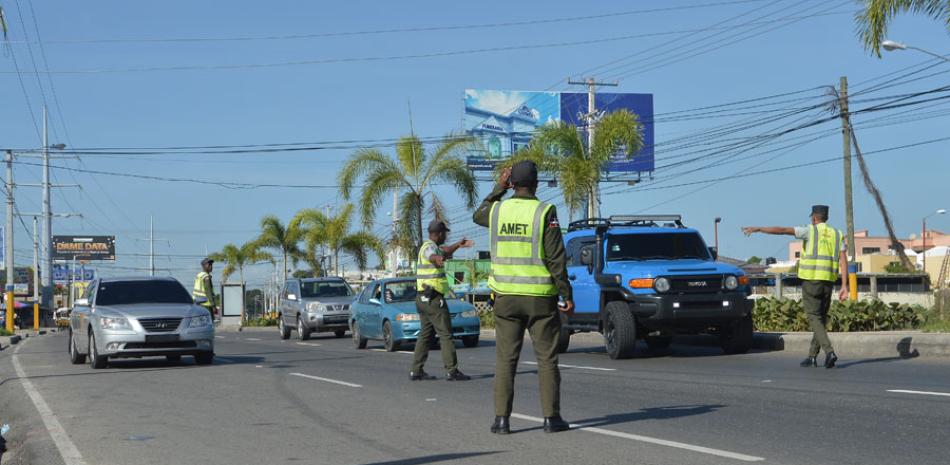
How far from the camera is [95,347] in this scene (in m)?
17.2

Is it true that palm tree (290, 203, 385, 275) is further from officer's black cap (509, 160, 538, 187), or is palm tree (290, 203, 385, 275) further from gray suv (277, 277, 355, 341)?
officer's black cap (509, 160, 538, 187)

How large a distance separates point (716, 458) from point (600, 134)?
26.1m

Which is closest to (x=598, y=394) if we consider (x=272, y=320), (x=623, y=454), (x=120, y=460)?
(x=623, y=454)

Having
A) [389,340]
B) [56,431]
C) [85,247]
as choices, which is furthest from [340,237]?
[85,247]

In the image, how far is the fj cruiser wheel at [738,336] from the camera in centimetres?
1670

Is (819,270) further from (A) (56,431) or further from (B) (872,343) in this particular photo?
(A) (56,431)

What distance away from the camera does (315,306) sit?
2917cm

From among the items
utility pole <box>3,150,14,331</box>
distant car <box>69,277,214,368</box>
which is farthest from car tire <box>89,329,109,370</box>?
utility pole <box>3,150,14,331</box>

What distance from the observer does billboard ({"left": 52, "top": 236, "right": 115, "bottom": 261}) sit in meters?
145

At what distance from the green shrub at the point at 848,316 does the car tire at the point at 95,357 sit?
1162 cm

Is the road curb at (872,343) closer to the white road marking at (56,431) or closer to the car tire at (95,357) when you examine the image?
the car tire at (95,357)

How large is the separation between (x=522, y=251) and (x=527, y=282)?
0.23 m

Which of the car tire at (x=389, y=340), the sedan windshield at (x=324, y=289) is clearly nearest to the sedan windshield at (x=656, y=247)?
the car tire at (x=389, y=340)

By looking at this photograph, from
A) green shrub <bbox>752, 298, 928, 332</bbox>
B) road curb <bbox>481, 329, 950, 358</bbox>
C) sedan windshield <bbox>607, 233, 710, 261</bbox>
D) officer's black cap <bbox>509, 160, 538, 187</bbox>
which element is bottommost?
road curb <bbox>481, 329, 950, 358</bbox>
